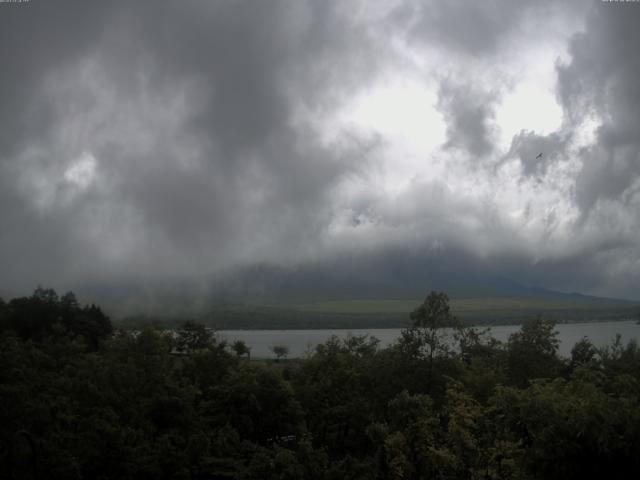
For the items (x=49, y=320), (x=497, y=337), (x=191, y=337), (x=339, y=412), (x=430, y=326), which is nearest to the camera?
(x=339, y=412)

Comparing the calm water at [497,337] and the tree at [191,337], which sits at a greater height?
the tree at [191,337]

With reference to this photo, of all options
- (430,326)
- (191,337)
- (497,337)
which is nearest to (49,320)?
(191,337)

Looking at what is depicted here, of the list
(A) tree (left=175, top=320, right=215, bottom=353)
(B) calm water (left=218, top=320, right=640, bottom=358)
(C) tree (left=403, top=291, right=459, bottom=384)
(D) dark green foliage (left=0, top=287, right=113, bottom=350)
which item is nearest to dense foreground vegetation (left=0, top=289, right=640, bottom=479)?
(C) tree (left=403, top=291, right=459, bottom=384)

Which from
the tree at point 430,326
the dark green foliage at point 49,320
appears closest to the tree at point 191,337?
the dark green foliage at point 49,320

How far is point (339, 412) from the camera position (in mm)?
33656

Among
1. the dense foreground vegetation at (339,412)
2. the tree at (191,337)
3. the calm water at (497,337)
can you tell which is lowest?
the calm water at (497,337)

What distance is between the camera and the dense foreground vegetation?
18.7 metres

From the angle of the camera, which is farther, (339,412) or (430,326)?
(430,326)

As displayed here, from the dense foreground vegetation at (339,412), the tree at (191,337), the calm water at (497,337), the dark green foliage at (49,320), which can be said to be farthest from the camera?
the calm water at (497,337)

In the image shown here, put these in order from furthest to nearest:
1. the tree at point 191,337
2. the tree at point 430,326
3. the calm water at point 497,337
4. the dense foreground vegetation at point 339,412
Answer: the calm water at point 497,337 → the tree at point 191,337 → the tree at point 430,326 → the dense foreground vegetation at point 339,412

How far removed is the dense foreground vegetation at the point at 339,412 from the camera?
61.5ft

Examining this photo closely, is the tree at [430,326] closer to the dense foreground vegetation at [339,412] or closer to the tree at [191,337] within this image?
the dense foreground vegetation at [339,412]

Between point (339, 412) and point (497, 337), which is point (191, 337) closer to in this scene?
point (339, 412)

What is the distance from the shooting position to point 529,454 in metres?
18.1
